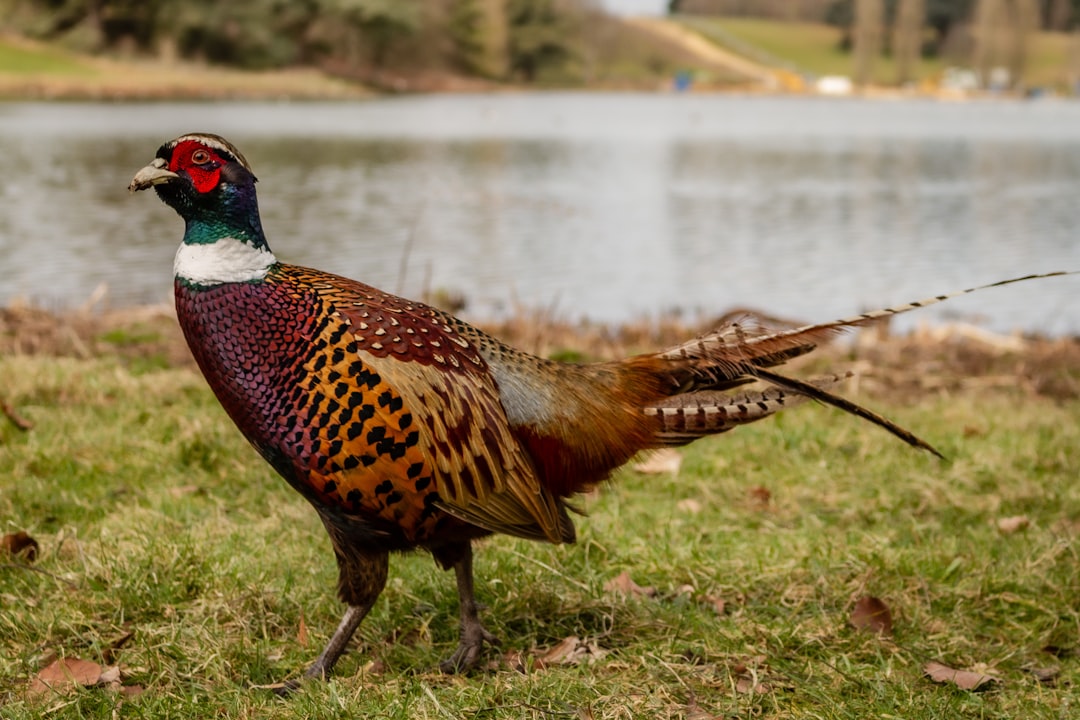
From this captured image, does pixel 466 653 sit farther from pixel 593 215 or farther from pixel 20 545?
pixel 593 215

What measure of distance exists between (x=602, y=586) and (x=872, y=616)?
0.96 m

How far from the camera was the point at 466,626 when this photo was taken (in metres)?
3.96

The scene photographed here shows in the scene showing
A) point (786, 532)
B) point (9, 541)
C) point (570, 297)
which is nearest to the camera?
point (9, 541)

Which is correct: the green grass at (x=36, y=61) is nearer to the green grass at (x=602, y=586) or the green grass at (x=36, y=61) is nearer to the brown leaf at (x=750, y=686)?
the green grass at (x=602, y=586)

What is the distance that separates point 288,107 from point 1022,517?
167 ft

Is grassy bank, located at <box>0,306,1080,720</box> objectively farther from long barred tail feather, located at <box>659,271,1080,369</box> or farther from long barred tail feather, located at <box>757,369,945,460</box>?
long barred tail feather, located at <box>659,271,1080,369</box>


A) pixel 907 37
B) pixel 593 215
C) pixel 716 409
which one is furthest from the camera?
pixel 907 37

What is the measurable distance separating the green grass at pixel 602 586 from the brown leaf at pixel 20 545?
0.11 m

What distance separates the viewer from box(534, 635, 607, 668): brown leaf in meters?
3.87

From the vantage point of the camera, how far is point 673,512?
546 centimetres

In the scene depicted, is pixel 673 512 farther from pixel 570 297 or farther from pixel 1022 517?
pixel 570 297

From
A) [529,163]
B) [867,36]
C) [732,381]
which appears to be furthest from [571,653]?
[867,36]

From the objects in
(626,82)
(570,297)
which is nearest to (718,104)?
(626,82)

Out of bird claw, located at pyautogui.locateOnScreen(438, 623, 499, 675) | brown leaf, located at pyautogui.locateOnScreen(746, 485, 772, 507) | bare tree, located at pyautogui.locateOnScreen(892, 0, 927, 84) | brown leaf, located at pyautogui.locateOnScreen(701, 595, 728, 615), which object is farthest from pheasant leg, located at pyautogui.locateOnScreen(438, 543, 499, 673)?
bare tree, located at pyautogui.locateOnScreen(892, 0, 927, 84)
